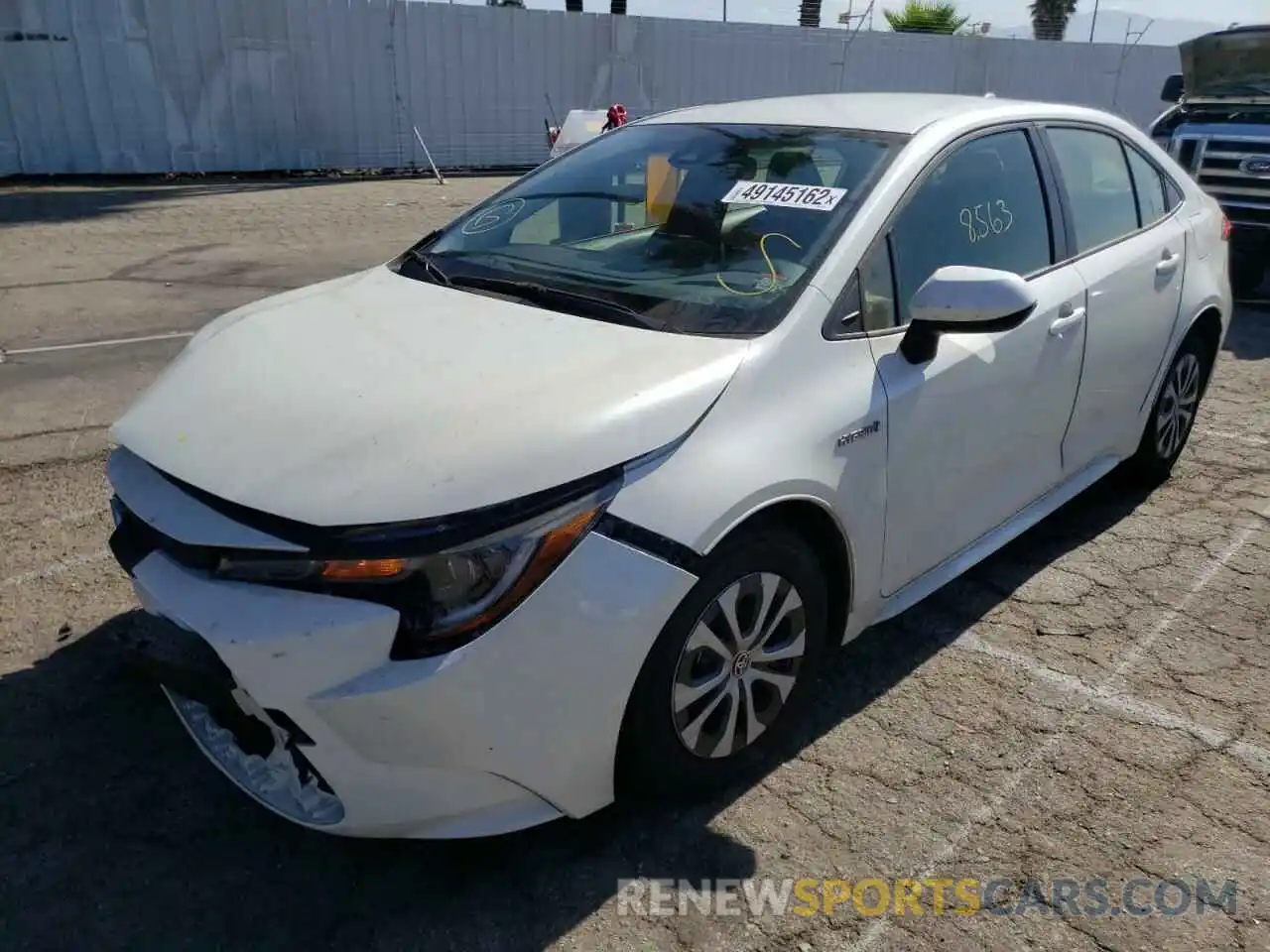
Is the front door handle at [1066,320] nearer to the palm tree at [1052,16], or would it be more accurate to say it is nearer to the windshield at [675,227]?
the windshield at [675,227]

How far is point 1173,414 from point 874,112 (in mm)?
2163

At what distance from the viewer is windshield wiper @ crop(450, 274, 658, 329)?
272 cm

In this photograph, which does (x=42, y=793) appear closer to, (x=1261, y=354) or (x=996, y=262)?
(x=996, y=262)

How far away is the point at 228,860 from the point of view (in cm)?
248

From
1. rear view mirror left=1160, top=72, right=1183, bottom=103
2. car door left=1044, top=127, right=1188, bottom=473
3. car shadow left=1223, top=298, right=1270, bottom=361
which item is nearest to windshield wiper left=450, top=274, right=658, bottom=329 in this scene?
car door left=1044, top=127, right=1188, bottom=473

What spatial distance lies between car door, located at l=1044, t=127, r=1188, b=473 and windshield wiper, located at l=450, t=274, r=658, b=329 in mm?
1835

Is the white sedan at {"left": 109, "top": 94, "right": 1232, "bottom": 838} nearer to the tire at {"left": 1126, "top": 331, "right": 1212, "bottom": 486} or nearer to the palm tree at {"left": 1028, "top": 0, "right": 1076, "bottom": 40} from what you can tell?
the tire at {"left": 1126, "top": 331, "right": 1212, "bottom": 486}

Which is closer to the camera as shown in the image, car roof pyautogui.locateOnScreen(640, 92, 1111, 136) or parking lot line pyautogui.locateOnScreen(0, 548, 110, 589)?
car roof pyautogui.locateOnScreen(640, 92, 1111, 136)

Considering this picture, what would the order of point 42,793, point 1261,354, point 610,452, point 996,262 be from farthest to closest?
1. point 1261,354
2. point 996,262
3. point 42,793
4. point 610,452

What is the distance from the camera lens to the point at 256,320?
302cm

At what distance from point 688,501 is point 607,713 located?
501mm

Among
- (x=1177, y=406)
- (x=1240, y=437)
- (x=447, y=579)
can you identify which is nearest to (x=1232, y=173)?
(x=1240, y=437)

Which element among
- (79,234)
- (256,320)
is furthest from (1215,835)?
(79,234)

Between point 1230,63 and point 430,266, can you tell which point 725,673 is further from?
point 1230,63
